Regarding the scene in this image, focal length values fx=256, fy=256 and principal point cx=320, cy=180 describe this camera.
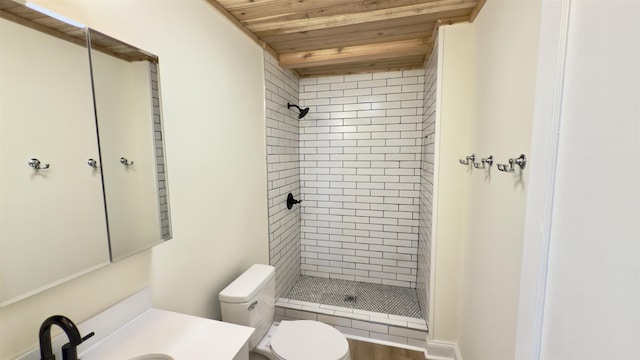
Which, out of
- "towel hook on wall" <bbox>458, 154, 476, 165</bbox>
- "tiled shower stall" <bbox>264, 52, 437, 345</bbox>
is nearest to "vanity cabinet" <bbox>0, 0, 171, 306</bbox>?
"tiled shower stall" <bbox>264, 52, 437, 345</bbox>

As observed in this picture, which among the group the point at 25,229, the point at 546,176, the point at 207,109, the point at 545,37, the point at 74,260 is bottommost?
the point at 74,260

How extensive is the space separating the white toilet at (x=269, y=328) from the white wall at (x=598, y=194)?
40.0 inches

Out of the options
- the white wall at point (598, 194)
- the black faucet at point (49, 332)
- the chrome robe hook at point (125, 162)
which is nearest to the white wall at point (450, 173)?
the white wall at point (598, 194)

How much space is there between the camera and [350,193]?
2.68 metres

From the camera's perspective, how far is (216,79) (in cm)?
145

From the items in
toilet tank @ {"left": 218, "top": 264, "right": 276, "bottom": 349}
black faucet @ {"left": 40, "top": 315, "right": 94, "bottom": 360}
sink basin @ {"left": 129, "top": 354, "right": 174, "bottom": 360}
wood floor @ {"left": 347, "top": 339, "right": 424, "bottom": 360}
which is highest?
black faucet @ {"left": 40, "top": 315, "right": 94, "bottom": 360}

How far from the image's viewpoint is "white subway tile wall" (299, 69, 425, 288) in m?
2.48

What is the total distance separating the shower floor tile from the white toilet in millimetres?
828

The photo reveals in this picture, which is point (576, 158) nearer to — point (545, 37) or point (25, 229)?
point (545, 37)

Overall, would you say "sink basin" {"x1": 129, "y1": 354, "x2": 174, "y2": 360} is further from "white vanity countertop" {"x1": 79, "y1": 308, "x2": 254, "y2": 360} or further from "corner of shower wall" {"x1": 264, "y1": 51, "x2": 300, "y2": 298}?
"corner of shower wall" {"x1": 264, "y1": 51, "x2": 300, "y2": 298}

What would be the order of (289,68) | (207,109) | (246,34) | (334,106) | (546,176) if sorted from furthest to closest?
1. (334,106)
2. (289,68)
3. (246,34)
4. (207,109)
5. (546,176)

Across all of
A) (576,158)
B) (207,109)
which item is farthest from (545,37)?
(207,109)

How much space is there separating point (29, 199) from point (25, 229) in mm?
83

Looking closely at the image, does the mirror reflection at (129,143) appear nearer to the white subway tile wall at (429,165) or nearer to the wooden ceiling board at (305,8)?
the wooden ceiling board at (305,8)
